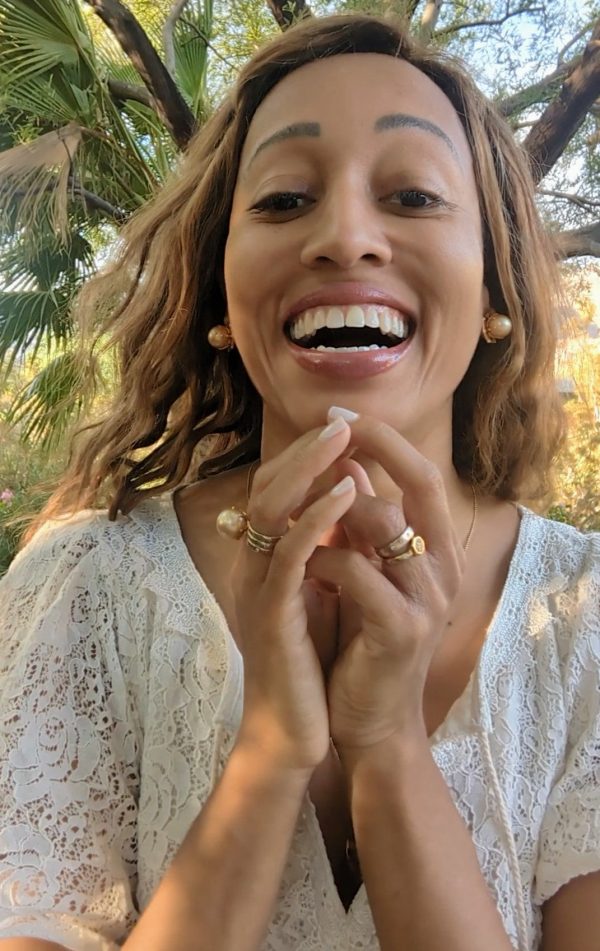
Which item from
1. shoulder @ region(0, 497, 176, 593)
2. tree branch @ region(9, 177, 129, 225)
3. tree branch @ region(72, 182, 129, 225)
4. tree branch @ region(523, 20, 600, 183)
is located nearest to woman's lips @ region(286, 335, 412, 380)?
shoulder @ region(0, 497, 176, 593)

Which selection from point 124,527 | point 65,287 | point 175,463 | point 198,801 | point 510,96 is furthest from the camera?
point 65,287

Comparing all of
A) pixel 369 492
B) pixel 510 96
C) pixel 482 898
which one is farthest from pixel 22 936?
pixel 510 96

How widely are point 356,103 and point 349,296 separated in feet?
0.95

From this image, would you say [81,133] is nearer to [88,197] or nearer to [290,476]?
[88,197]

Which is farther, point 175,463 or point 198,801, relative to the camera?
point 175,463

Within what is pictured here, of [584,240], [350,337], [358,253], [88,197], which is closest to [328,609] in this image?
[350,337]

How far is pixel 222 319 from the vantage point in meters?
1.29

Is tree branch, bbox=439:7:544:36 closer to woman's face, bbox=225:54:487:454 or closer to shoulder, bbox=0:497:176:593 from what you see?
woman's face, bbox=225:54:487:454

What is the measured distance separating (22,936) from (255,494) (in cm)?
60

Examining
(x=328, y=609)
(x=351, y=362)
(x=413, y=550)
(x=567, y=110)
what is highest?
(x=567, y=110)

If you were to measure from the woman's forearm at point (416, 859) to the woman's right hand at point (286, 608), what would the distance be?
89 millimetres

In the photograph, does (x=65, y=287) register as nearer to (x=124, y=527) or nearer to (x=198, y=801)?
(x=124, y=527)

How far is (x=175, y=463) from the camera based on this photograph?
1350 millimetres

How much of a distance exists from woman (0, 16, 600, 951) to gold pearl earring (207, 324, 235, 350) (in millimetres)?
65
